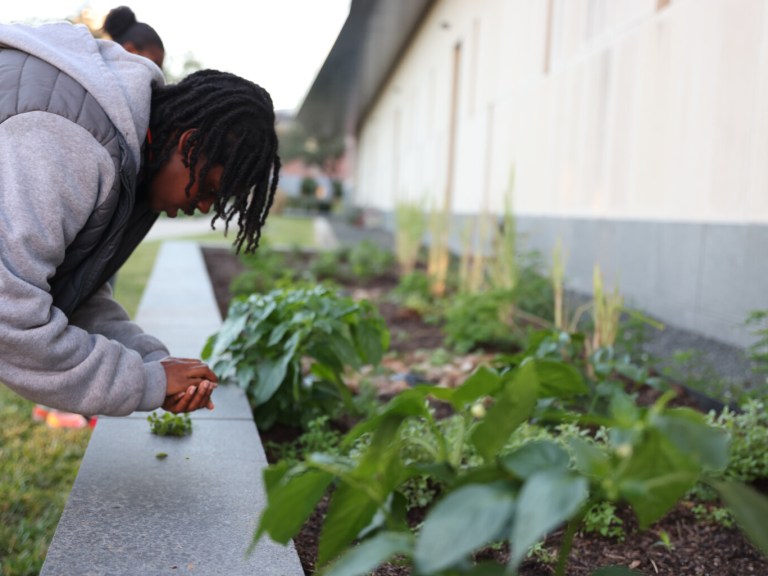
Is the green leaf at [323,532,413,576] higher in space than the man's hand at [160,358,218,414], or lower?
higher

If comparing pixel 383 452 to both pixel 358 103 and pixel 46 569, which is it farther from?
pixel 358 103

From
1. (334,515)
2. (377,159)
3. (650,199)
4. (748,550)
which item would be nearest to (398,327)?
(650,199)

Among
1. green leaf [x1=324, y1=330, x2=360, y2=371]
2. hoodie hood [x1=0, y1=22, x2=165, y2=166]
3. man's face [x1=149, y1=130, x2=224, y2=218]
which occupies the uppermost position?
hoodie hood [x1=0, y1=22, x2=165, y2=166]

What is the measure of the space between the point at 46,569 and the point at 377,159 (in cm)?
2615

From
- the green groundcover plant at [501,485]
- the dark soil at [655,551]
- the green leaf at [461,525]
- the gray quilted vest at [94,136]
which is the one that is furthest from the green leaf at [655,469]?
the gray quilted vest at [94,136]

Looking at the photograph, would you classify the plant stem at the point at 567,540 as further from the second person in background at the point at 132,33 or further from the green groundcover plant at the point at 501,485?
the second person in background at the point at 132,33

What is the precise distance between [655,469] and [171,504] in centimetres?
123

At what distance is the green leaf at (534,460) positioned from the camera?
2.86 ft

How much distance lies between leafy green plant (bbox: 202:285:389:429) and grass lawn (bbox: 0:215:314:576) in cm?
66

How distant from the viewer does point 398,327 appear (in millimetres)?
5508

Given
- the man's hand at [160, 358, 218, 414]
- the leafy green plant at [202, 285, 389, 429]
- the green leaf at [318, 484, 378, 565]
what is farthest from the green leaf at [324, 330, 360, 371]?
the green leaf at [318, 484, 378, 565]

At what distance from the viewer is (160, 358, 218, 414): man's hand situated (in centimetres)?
186

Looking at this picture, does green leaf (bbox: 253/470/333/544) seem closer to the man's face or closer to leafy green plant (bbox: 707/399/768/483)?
the man's face

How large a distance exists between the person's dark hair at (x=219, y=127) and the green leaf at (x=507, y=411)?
1.11m
